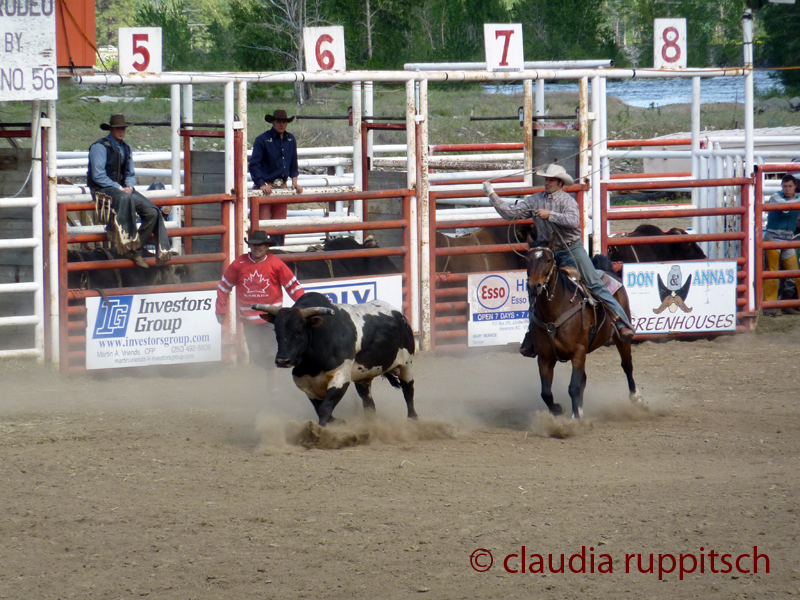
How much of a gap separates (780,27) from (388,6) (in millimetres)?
16725

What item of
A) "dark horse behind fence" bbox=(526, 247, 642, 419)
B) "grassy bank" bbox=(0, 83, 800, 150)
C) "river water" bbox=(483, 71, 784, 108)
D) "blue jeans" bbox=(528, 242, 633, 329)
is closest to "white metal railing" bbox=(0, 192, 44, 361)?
"dark horse behind fence" bbox=(526, 247, 642, 419)

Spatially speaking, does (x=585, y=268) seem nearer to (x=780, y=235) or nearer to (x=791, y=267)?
(x=780, y=235)

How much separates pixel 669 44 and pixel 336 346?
6066mm

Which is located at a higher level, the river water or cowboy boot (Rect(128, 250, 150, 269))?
the river water

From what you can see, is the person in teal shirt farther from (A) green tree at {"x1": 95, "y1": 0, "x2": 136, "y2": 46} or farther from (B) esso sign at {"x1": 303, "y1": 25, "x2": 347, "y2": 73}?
(A) green tree at {"x1": 95, "y1": 0, "x2": 136, "y2": 46}

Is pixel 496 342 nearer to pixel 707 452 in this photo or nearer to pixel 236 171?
pixel 236 171

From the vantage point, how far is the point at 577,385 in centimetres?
731

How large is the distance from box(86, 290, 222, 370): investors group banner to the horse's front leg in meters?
3.64

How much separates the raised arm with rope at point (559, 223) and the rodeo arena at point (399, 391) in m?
0.16

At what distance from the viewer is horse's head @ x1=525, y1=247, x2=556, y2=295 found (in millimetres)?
6996

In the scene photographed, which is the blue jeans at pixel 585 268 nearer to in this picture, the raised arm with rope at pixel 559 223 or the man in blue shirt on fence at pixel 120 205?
the raised arm with rope at pixel 559 223

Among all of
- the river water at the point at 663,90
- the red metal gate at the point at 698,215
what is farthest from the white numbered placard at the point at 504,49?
the river water at the point at 663,90

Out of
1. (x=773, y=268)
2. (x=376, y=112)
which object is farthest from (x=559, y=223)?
(x=376, y=112)

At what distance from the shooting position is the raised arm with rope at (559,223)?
7.50 metres
